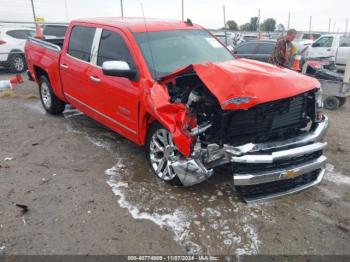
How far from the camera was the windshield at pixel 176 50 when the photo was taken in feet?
13.8

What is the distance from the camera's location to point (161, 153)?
4.09 m

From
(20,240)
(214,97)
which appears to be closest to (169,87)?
(214,97)

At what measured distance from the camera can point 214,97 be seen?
3547 mm

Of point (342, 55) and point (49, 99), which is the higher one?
point (49, 99)

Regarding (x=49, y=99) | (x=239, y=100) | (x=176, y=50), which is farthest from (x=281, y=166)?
(x=49, y=99)

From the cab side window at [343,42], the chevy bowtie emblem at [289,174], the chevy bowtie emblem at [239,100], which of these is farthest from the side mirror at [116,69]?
the cab side window at [343,42]

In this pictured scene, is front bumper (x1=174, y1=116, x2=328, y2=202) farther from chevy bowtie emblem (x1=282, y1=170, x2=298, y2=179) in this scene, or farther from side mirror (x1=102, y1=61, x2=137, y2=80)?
side mirror (x1=102, y1=61, x2=137, y2=80)

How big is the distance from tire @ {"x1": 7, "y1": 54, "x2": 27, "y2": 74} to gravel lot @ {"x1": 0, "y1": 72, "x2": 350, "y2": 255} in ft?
26.9

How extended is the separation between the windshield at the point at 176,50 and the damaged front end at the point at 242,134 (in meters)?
0.45

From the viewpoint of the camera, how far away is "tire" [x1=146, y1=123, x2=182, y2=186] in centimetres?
386

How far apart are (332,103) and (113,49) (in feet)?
17.8

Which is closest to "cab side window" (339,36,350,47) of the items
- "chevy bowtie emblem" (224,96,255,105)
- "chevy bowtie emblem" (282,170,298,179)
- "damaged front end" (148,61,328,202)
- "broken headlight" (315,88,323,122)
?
"broken headlight" (315,88,323,122)

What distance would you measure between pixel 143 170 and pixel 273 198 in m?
1.67

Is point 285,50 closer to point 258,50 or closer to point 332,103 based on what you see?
point 332,103
